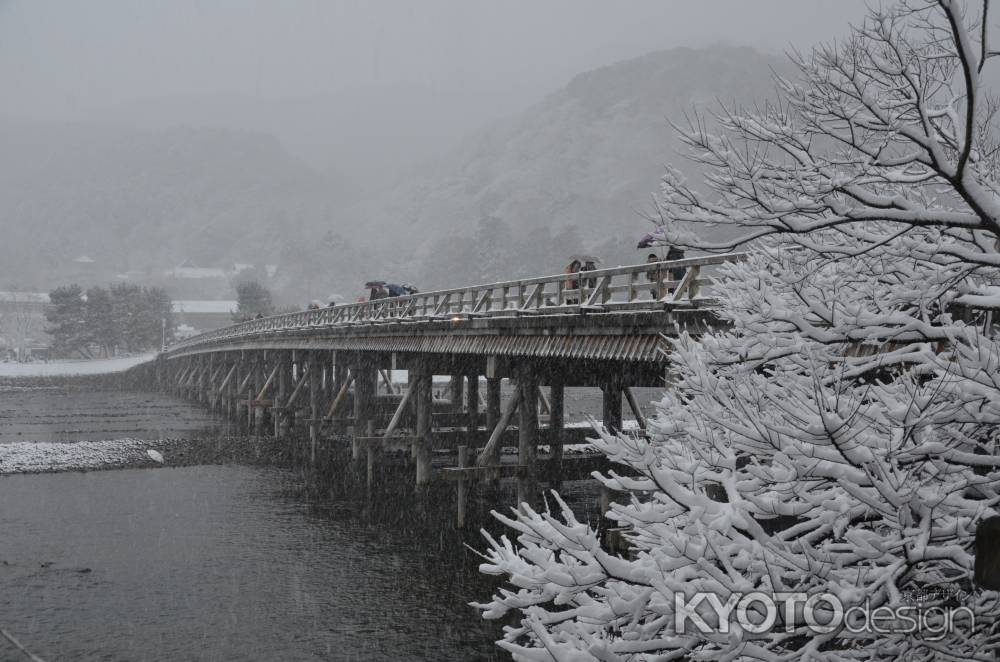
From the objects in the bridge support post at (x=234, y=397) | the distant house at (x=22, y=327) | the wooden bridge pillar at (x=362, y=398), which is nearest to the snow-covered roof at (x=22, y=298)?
the distant house at (x=22, y=327)

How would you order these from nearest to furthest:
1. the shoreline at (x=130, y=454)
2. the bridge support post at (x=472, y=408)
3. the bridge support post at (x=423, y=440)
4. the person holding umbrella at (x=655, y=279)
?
the person holding umbrella at (x=655, y=279) → the bridge support post at (x=423, y=440) → the bridge support post at (x=472, y=408) → the shoreline at (x=130, y=454)

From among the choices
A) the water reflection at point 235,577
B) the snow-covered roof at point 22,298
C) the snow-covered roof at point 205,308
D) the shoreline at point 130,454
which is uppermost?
the snow-covered roof at point 22,298

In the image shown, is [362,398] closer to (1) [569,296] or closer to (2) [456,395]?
(2) [456,395]

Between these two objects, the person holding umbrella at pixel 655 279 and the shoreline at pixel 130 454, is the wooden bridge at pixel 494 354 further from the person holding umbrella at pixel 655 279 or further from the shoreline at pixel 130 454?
the shoreline at pixel 130 454

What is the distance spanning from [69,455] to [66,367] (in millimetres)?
71758

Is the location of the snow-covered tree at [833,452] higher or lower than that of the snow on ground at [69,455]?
higher

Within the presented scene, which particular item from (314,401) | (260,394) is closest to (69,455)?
(314,401)

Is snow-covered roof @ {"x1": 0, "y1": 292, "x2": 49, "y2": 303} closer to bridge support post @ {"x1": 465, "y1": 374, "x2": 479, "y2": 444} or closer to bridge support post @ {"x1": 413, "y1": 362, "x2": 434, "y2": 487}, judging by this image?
bridge support post @ {"x1": 465, "y1": 374, "x2": 479, "y2": 444}

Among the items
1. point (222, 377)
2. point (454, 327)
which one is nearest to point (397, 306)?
point (454, 327)

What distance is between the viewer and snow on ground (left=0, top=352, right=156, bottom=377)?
3831 inches

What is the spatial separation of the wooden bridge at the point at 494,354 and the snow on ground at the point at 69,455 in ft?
24.6

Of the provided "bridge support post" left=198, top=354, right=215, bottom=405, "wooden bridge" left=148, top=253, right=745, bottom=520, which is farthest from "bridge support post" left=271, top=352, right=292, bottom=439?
"bridge support post" left=198, top=354, right=215, bottom=405

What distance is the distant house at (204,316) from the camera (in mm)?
146250

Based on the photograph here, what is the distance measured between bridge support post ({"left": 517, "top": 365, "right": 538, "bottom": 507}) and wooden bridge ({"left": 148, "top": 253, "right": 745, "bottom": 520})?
0.09 ft
